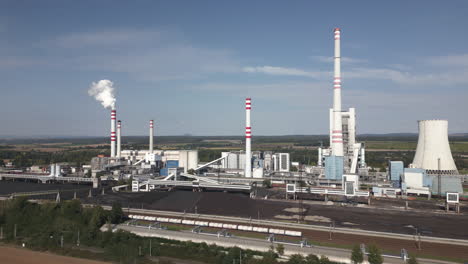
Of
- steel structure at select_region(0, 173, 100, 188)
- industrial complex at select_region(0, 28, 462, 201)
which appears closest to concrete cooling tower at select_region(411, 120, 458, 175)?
industrial complex at select_region(0, 28, 462, 201)

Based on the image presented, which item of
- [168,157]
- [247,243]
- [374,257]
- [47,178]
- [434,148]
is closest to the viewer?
[374,257]

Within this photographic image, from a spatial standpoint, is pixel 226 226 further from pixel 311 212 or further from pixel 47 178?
pixel 47 178

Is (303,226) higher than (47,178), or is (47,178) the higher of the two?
(47,178)

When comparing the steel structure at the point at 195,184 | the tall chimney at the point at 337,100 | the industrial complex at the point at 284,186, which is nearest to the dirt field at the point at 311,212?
the industrial complex at the point at 284,186

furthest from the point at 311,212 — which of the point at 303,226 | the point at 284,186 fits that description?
the point at 284,186

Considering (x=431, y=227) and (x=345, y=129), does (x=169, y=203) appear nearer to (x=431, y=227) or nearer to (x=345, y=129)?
(x=431, y=227)

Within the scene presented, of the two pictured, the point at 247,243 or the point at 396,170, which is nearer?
the point at 247,243

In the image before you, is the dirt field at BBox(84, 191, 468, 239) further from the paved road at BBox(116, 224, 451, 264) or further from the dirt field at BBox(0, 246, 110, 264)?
the dirt field at BBox(0, 246, 110, 264)
